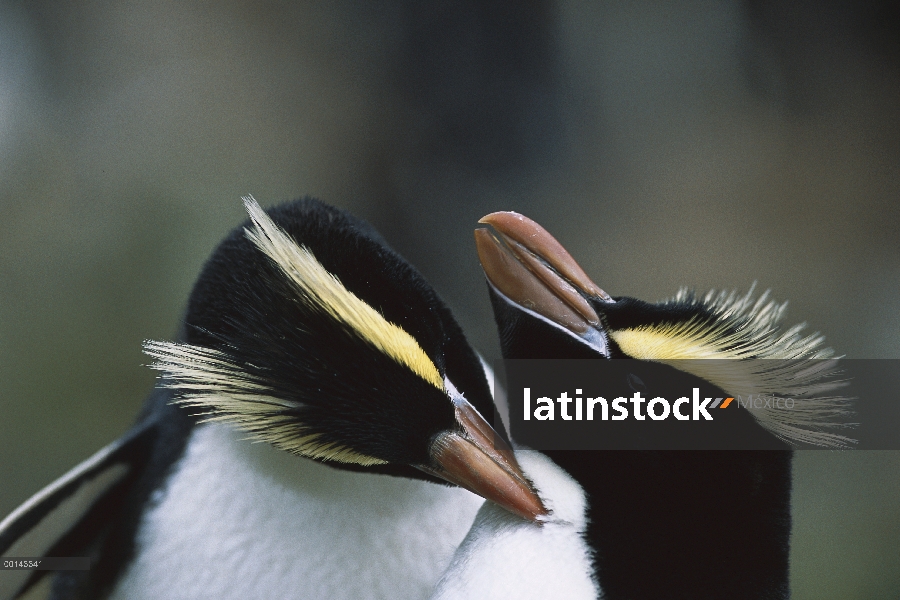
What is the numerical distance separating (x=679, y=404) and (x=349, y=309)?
0.58 feet

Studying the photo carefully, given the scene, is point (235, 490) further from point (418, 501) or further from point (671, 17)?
point (671, 17)

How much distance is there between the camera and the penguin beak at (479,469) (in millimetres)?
414

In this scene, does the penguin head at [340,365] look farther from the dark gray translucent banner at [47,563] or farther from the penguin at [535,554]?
the dark gray translucent banner at [47,563]

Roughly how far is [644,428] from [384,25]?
680mm

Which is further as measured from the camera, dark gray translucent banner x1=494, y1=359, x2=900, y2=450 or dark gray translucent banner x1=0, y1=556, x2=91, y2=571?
dark gray translucent banner x1=0, y1=556, x2=91, y2=571

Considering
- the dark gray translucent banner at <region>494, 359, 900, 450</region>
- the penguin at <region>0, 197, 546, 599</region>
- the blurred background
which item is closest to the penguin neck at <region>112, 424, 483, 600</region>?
the penguin at <region>0, 197, 546, 599</region>

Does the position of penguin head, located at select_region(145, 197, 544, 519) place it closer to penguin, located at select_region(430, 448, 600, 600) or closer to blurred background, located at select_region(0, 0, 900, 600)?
penguin, located at select_region(430, 448, 600, 600)

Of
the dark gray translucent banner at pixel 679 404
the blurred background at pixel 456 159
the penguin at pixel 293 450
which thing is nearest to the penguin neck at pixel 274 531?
the penguin at pixel 293 450

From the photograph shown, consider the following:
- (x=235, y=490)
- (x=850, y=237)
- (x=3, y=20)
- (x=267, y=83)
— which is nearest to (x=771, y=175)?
(x=850, y=237)

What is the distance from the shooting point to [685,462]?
1.33ft

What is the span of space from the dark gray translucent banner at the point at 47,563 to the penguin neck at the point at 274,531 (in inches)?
1.4

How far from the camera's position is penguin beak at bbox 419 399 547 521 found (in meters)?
0.41

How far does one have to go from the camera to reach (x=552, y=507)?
0.42 meters

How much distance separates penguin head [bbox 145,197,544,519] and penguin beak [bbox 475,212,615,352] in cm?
4
